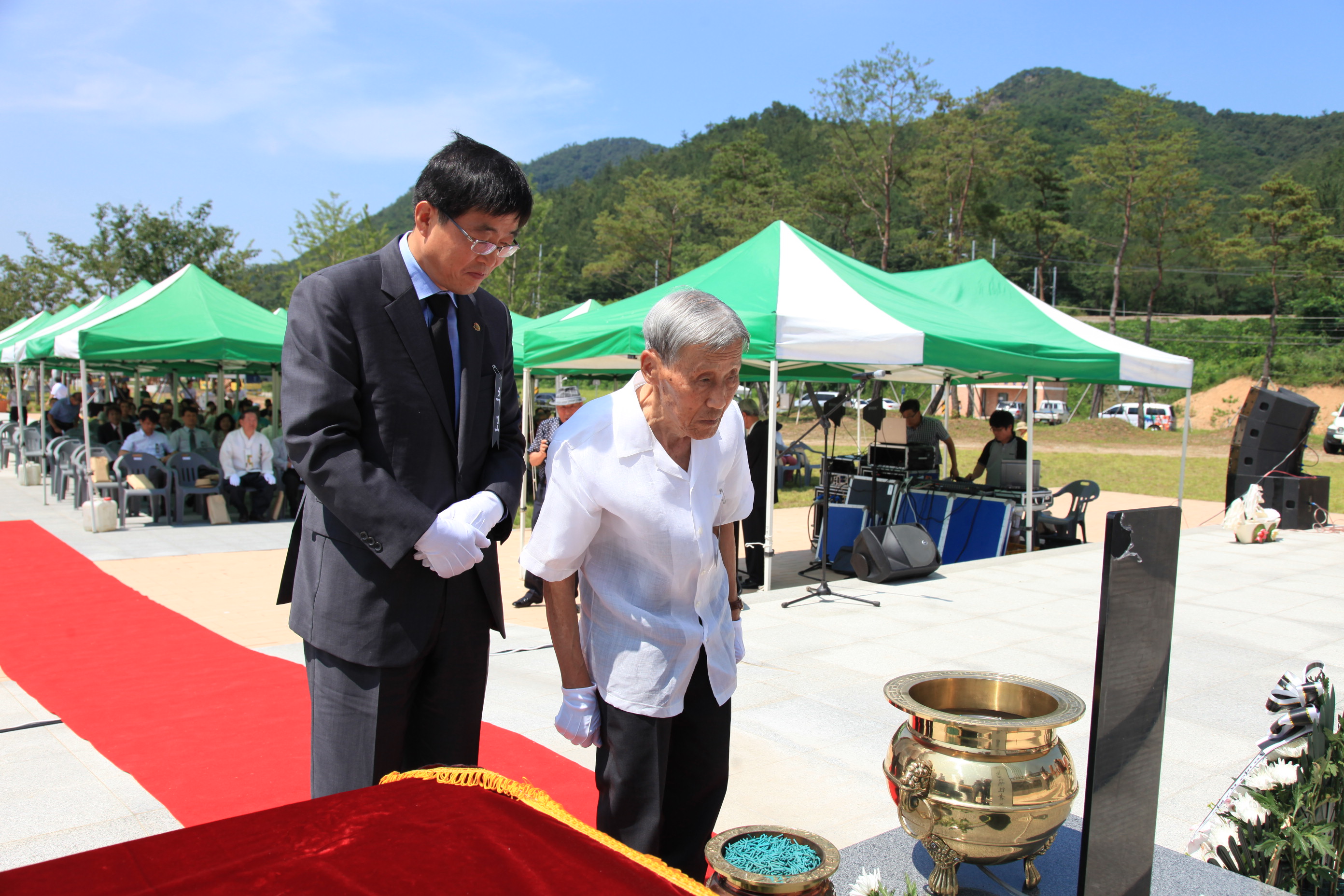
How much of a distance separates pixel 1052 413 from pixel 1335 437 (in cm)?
2247

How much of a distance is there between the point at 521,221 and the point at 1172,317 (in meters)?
79.8

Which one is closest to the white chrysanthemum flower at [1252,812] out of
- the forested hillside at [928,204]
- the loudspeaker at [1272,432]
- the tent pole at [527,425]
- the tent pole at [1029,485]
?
the tent pole at [527,425]

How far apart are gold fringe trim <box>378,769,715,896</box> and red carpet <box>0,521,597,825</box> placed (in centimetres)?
162

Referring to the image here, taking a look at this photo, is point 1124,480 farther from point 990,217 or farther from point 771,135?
point 771,135

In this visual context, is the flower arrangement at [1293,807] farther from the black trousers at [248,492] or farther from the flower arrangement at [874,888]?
the black trousers at [248,492]

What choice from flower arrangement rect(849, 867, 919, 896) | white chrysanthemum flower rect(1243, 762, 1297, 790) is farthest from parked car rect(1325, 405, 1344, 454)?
flower arrangement rect(849, 867, 919, 896)

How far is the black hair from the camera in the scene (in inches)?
71.9

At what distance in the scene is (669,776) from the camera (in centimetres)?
208

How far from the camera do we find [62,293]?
37.7 meters

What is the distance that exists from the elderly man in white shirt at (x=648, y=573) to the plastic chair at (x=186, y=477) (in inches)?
462

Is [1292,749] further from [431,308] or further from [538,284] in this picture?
[538,284]

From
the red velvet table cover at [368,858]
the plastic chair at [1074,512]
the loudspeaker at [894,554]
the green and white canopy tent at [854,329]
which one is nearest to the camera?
the red velvet table cover at [368,858]

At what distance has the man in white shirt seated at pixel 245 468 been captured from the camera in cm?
1222

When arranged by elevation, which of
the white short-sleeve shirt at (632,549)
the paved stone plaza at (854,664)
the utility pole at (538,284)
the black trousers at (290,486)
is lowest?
the black trousers at (290,486)
